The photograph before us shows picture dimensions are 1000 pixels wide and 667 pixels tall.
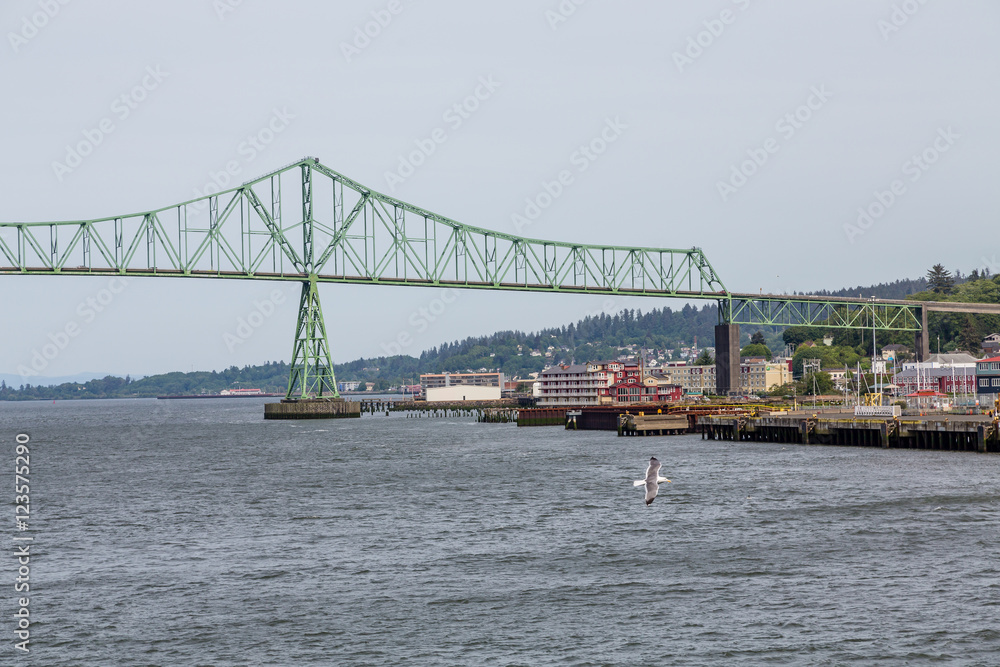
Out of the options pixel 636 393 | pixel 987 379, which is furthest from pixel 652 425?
pixel 987 379

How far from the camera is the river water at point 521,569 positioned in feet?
69.9

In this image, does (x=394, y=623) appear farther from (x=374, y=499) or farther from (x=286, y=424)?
(x=286, y=424)

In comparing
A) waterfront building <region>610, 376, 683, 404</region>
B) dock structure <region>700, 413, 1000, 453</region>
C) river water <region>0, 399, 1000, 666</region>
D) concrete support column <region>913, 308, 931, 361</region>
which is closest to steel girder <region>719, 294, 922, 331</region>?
concrete support column <region>913, 308, 931, 361</region>

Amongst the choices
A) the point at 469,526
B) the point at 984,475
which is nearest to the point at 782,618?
the point at 469,526

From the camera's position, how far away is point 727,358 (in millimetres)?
142125

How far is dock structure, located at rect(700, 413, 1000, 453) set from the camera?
192 ft

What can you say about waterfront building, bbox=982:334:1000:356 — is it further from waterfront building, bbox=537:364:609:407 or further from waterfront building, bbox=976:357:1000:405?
waterfront building, bbox=537:364:609:407

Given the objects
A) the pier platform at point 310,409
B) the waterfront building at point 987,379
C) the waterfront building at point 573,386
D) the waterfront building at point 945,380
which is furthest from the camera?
the waterfront building at point 573,386

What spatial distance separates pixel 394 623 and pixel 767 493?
22.7 m

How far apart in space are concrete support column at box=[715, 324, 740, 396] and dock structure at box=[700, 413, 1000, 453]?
58.5 metres

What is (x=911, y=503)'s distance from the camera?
3762 cm

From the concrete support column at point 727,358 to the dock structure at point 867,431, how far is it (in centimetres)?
5849

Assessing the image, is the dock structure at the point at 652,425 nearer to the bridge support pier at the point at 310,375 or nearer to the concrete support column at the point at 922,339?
the bridge support pier at the point at 310,375

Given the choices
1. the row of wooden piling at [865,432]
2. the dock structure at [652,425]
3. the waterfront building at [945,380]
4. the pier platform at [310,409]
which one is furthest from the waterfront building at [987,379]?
the pier platform at [310,409]
